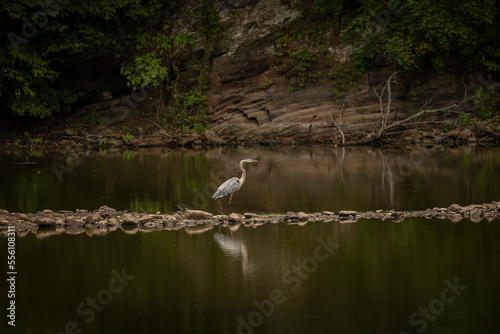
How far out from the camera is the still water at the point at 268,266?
667 centimetres

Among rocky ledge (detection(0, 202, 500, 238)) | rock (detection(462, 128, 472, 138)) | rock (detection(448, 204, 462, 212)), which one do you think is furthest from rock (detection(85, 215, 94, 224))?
rock (detection(462, 128, 472, 138))

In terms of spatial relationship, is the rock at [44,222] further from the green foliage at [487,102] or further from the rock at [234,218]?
the green foliage at [487,102]

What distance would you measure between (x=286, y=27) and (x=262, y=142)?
469 centimetres

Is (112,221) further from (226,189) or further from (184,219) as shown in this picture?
(226,189)

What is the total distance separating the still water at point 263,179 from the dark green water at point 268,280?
2328 mm

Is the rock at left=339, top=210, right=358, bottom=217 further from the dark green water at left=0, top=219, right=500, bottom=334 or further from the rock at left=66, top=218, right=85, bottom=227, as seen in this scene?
the rock at left=66, top=218, right=85, bottom=227

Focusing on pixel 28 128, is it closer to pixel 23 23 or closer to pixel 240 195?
pixel 23 23

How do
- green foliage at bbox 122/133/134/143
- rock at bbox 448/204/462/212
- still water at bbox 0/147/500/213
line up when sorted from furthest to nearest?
green foliage at bbox 122/133/134/143
still water at bbox 0/147/500/213
rock at bbox 448/204/462/212

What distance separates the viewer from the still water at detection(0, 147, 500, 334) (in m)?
6.67

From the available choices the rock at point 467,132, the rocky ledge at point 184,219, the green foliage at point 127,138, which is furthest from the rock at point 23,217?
the rock at point 467,132

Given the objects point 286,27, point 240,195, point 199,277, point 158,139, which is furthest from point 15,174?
point 286,27

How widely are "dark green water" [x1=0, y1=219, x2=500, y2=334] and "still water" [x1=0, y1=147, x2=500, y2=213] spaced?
2.33 m

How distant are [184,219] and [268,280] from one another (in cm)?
364

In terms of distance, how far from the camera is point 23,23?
2578 centimetres
